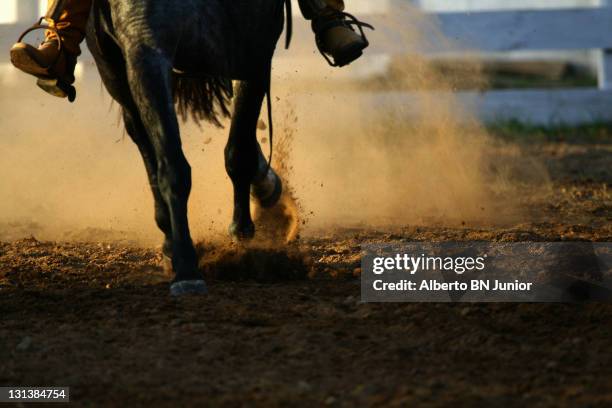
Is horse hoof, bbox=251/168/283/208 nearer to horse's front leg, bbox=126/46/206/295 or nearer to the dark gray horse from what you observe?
the dark gray horse

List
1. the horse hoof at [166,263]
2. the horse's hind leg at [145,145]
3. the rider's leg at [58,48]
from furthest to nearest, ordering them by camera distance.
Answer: the horse's hind leg at [145,145] < the horse hoof at [166,263] < the rider's leg at [58,48]

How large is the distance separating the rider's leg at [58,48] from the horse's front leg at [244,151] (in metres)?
0.75

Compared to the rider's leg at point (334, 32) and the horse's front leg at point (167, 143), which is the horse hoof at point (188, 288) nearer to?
the horse's front leg at point (167, 143)

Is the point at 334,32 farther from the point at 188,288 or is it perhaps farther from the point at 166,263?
the point at 188,288

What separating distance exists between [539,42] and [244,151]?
548 cm

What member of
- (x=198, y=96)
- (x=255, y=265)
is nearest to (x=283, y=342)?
(x=255, y=265)

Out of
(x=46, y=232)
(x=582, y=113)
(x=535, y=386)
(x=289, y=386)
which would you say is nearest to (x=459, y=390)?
(x=535, y=386)

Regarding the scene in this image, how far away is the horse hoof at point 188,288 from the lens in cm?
398

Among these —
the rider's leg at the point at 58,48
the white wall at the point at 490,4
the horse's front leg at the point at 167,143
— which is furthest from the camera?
the white wall at the point at 490,4

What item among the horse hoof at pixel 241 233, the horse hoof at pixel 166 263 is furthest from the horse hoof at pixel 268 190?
the horse hoof at pixel 166 263

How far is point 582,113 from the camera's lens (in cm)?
992

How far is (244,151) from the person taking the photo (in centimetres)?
499

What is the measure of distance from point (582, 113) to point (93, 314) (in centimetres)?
698

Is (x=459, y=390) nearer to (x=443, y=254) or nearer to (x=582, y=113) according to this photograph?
(x=443, y=254)
